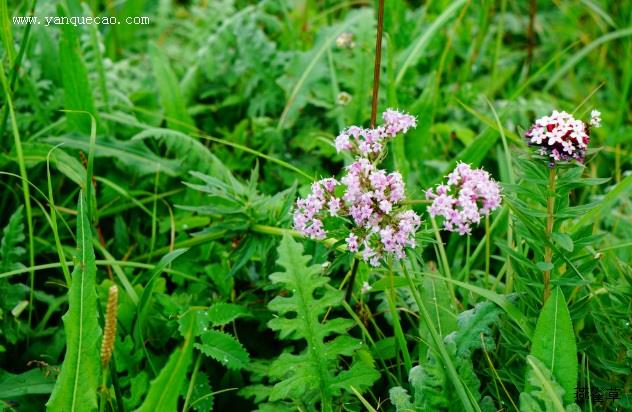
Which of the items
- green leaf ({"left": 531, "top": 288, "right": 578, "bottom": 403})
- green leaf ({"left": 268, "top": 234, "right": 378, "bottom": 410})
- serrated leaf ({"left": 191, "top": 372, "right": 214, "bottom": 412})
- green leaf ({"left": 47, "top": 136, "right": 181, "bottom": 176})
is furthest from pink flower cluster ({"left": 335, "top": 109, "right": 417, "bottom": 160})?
green leaf ({"left": 47, "top": 136, "right": 181, "bottom": 176})

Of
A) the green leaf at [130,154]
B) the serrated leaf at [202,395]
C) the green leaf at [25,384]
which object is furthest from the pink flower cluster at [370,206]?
the green leaf at [130,154]

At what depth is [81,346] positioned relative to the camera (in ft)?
5.15

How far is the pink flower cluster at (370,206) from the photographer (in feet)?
5.24

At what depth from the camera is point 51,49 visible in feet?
9.56

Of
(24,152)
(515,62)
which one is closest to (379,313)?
(24,152)

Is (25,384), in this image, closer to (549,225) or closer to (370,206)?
(370,206)

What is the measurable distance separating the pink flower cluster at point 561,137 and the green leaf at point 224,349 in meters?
0.99

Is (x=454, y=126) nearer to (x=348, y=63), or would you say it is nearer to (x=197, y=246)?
(x=348, y=63)

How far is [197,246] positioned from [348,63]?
3.77 feet

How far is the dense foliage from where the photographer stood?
163 cm

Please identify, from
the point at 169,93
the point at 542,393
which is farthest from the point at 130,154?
the point at 542,393

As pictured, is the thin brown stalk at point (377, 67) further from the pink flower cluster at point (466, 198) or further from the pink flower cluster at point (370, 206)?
the pink flower cluster at point (466, 198)

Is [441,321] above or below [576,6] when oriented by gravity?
below

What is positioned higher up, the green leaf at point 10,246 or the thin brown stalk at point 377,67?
the thin brown stalk at point 377,67
